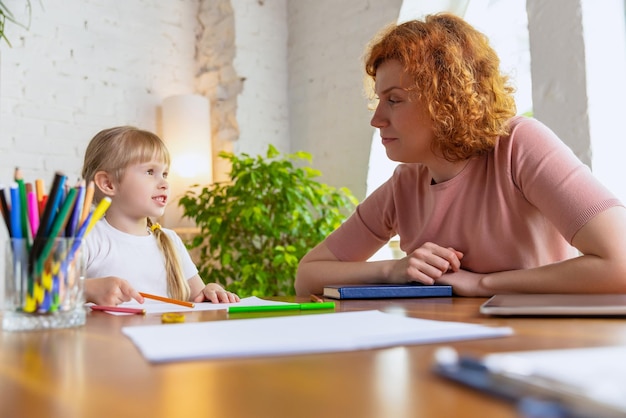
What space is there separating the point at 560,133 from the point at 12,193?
1.91m

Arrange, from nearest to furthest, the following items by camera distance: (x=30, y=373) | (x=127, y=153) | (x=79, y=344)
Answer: (x=30, y=373) < (x=79, y=344) < (x=127, y=153)

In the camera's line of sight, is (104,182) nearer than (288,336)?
No

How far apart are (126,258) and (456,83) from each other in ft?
3.07

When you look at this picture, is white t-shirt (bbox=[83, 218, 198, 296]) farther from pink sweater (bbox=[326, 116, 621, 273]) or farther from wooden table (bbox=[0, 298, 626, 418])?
wooden table (bbox=[0, 298, 626, 418])

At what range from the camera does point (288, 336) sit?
60 centimetres

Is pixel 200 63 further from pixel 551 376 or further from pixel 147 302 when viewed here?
pixel 551 376

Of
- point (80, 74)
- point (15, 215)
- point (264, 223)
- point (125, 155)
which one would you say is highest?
point (80, 74)

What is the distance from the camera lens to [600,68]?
219 centimetres

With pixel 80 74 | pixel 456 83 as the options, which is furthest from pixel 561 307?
pixel 80 74

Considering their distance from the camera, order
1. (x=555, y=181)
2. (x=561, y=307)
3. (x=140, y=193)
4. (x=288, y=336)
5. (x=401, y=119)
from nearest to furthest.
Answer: (x=288, y=336) < (x=561, y=307) < (x=555, y=181) < (x=401, y=119) < (x=140, y=193)

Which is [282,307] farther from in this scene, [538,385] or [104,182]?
[104,182]

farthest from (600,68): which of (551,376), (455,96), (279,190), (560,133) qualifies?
(551,376)

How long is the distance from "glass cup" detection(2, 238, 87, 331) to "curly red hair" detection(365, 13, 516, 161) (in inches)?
34.6

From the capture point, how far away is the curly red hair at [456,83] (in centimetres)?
141
